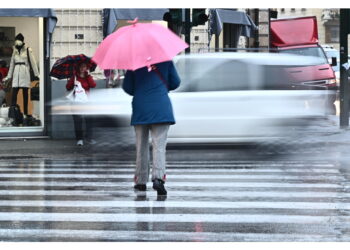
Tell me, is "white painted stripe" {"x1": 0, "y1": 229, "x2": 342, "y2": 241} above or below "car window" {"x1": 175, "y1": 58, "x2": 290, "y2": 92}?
below

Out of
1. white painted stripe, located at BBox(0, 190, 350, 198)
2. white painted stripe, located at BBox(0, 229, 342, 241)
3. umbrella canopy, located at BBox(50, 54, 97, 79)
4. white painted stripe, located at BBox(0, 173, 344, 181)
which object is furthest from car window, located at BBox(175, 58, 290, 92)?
white painted stripe, located at BBox(0, 229, 342, 241)

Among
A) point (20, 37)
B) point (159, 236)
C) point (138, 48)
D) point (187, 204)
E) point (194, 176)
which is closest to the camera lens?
point (159, 236)

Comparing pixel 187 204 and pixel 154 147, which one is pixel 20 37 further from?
pixel 187 204

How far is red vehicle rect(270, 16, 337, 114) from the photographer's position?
21188mm

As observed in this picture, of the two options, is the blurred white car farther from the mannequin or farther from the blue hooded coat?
the blue hooded coat

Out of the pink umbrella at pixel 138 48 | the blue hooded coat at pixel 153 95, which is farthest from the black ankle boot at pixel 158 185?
the pink umbrella at pixel 138 48

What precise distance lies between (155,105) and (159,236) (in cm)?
227

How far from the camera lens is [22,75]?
17.8 meters

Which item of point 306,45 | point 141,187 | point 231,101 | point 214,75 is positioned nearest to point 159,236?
point 141,187

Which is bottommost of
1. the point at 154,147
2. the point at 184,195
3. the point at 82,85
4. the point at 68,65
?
the point at 184,195

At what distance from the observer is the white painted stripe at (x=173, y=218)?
24.7ft

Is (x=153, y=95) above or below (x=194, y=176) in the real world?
above

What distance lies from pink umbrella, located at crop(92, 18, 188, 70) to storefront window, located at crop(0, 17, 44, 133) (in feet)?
29.4

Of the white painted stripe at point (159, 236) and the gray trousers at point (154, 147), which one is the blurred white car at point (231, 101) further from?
the white painted stripe at point (159, 236)
